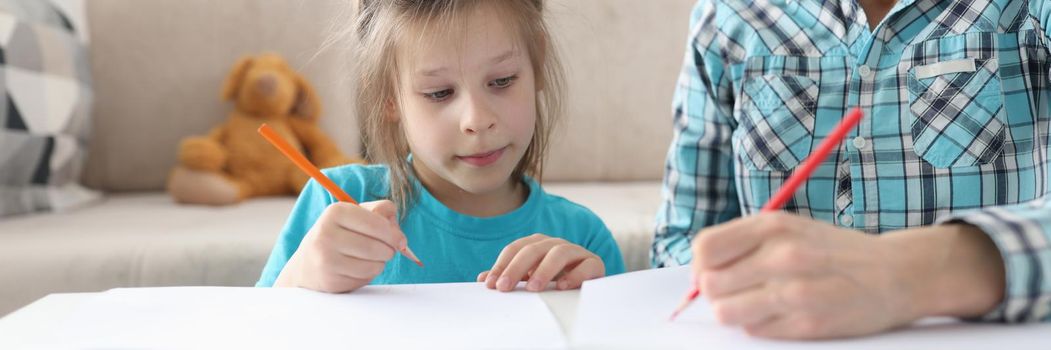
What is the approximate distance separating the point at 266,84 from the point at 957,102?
127cm

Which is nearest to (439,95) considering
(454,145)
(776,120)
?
(454,145)

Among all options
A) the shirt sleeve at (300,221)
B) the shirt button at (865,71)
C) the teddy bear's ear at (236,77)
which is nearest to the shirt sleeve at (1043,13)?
the shirt button at (865,71)

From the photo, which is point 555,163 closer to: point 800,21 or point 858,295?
point 800,21

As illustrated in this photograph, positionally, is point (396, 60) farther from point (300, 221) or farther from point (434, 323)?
point (434, 323)

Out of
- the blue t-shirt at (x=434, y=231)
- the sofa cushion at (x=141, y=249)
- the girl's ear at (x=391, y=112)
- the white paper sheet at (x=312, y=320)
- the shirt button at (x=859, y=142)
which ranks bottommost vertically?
the sofa cushion at (x=141, y=249)

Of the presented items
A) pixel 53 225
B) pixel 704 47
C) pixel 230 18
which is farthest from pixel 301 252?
pixel 230 18

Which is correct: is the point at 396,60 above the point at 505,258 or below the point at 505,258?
above

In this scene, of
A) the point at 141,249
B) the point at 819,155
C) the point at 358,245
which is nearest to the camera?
the point at 819,155

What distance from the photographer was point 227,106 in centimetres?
194

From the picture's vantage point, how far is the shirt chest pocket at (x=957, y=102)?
0.90 metres

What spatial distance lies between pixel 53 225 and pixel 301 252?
100 centimetres

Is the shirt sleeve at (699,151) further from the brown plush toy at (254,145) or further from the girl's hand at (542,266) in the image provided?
the brown plush toy at (254,145)

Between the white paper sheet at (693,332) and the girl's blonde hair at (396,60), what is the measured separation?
38 centimetres

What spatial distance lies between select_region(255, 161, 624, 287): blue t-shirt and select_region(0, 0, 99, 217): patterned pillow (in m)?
0.90
